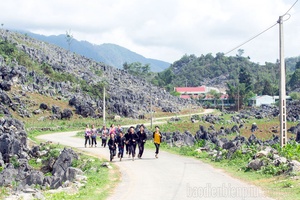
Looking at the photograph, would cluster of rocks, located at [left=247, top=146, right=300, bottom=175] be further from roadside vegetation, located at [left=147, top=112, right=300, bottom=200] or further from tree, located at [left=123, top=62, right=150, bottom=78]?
tree, located at [left=123, top=62, right=150, bottom=78]

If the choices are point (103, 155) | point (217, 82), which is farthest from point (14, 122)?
point (217, 82)

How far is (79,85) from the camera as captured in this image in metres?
82.0

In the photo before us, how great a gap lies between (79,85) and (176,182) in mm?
67333

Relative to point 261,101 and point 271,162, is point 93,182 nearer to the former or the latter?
point 271,162

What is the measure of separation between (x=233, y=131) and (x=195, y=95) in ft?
308

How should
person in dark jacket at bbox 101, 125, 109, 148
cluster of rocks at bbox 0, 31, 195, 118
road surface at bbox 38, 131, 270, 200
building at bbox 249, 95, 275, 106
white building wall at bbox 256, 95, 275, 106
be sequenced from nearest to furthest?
road surface at bbox 38, 131, 270, 200
person in dark jacket at bbox 101, 125, 109, 148
cluster of rocks at bbox 0, 31, 195, 118
building at bbox 249, 95, 275, 106
white building wall at bbox 256, 95, 275, 106

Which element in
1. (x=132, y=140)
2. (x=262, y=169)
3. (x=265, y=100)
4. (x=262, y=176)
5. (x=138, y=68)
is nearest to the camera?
(x=262, y=176)

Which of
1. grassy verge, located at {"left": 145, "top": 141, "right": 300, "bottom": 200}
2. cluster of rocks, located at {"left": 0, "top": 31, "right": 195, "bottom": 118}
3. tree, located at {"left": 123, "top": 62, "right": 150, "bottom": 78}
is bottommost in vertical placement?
grassy verge, located at {"left": 145, "top": 141, "right": 300, "bottom": 200}

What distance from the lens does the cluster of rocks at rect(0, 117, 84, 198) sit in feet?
56.4

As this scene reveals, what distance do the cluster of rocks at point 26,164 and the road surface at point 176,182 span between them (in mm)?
2274

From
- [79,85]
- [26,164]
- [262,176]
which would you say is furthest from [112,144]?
[79,85]

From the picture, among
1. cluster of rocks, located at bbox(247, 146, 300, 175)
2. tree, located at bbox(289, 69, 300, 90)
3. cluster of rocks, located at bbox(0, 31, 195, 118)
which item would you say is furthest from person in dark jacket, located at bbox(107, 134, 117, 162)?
tree, located at bbox(289, 69, 300, 90)

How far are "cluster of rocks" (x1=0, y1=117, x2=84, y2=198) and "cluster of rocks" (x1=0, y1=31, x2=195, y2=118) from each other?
3153 centimetres

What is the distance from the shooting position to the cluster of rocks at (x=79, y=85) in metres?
66.4
